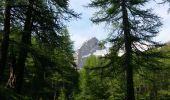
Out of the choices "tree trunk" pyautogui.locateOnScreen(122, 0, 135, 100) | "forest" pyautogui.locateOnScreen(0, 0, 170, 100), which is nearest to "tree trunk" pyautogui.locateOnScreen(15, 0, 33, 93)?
"forest" pyautogui.locateOnScreen(0, 0, 170, 100)

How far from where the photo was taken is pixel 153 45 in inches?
975

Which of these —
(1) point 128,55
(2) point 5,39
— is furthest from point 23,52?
(1) point 128,55

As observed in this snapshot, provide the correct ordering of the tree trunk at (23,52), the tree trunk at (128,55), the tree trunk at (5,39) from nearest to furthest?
the tree trunk at (5,39) → the tree trunk at (23,52) → the tree trunk at (128,55)

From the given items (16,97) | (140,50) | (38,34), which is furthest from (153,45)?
(16,97)

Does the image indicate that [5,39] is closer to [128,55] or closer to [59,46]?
[59,46]

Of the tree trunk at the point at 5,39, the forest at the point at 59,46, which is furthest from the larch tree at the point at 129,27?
the tree trunk at the point at 5,39

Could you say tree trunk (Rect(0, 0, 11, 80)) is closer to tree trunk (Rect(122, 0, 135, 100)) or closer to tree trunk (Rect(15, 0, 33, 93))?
tree trunk (Rect(15, 0, 33, 93))

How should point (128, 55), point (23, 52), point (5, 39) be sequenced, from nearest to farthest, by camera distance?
1. point (5, 39)
2. point (23, 52)
3. point (128, 55)

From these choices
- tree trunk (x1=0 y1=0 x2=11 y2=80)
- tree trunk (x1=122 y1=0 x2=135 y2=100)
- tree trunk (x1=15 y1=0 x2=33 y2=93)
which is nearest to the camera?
tree trunk (x1=0 y1=0 x2=11 y2=80)

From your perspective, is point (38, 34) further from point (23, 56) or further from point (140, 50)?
point (140, 50)

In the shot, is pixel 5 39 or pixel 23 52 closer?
pixel 5 39

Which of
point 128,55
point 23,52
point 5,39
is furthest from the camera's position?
point 128,55

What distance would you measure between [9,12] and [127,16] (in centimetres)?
1218

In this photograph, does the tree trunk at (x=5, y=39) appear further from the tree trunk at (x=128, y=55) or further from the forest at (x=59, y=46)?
the tree trunk at (x=128, y=55)
